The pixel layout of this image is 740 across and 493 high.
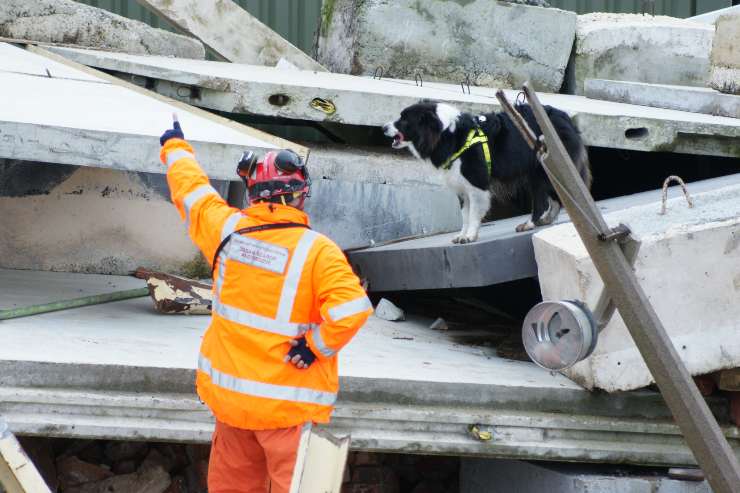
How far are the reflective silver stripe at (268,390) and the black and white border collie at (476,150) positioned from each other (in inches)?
94.0

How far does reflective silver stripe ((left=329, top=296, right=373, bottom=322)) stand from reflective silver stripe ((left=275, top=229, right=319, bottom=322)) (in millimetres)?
181

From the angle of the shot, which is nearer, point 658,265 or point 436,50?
point 658,265

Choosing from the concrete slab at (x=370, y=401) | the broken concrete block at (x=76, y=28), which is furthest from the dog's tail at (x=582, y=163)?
the broken concrete block at (x=76, y=28)

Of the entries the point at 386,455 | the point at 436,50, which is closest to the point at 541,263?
the point at 386,455

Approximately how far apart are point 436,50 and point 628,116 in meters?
2.07

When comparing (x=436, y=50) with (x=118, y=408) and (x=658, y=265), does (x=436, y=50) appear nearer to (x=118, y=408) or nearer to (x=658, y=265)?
(x=658, y=265)

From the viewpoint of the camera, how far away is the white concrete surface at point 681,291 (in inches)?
192

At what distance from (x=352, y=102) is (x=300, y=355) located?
3328mm

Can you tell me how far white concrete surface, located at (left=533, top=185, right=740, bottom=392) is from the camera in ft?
16.0

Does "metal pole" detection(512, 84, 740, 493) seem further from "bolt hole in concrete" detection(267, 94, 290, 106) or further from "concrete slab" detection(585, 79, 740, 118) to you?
"concrete slab" detection(585, 79, 740, 118)

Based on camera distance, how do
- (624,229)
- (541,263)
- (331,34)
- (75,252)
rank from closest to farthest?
(624,229)
(541,263)
(75,252)
(331,34)

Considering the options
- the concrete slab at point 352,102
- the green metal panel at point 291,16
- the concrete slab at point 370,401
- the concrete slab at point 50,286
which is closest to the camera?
the concrete slab at point 370,401

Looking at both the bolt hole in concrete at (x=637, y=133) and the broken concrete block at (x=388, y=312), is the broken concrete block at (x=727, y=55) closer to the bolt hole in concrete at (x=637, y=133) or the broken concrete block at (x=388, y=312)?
the bolt hole in concrete at (x=637, y=133)

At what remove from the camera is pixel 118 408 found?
4602 millimetres
